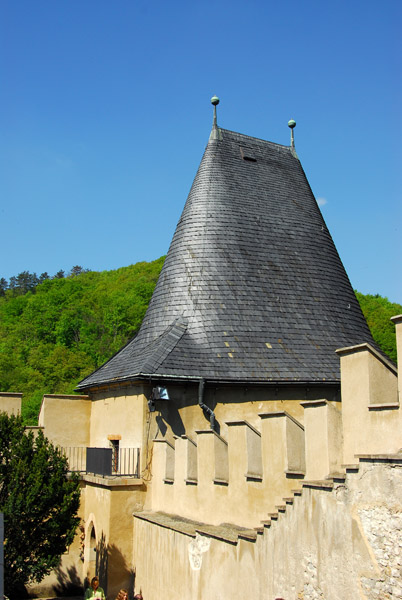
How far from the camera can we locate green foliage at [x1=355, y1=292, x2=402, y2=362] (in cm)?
3956

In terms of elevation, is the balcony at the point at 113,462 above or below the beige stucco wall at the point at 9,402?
below

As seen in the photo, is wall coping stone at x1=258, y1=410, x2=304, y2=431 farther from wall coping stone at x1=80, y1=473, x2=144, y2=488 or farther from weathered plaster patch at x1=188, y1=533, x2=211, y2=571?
A: wall coping stone at x1=80, y1=473, x2=144, y2=488

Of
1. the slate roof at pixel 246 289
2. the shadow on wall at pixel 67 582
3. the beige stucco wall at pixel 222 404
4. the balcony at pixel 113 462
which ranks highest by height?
the slate roof at pixel 246 289

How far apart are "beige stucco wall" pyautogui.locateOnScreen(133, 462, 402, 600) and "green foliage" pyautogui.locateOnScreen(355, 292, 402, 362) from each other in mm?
25126

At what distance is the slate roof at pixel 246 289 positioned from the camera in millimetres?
14789

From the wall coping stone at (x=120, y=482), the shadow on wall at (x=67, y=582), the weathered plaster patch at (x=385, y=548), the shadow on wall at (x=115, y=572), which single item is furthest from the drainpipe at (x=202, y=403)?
the weathered plaster patch at (x=385, y=548)

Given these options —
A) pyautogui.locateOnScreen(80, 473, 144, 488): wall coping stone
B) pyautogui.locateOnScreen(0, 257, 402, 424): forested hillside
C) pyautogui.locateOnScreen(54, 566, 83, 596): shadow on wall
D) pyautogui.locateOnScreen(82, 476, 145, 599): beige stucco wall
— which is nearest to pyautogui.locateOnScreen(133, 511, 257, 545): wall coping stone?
pyautogui.locateOnScreen(82, 476, 145, 599): beige stucco wall

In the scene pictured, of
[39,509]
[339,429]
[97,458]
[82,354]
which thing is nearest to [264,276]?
[97,458]

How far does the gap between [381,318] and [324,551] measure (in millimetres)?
38493

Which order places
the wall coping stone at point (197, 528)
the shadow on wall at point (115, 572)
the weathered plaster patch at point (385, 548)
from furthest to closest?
the shadow on wall at point (115, 572)
the wall coping stone at point (197, 528)
the weathered plaster patch at point (385, 548)

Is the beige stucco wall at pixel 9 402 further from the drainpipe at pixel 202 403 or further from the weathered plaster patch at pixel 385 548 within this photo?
the weathered plaster patch at pixel 385 548

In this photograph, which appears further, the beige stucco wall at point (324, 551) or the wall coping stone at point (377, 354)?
the wall coping stone at point (377, 354)

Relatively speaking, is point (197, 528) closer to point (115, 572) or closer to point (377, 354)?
point (115, 572)

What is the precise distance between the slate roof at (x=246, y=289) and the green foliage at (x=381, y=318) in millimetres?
16100
